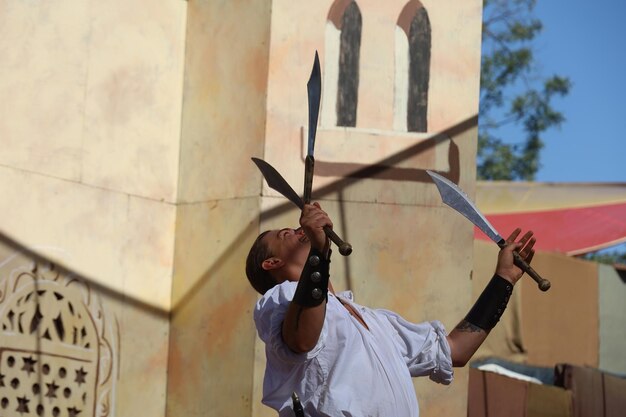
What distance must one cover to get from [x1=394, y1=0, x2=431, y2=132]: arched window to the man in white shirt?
1.99 metres

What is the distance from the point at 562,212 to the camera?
10.6 metres

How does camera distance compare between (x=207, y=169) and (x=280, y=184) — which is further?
(x=207, y=169)

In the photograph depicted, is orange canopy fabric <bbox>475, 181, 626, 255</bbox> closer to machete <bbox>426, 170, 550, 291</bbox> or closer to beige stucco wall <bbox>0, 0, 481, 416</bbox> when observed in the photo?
beige stucco wall <bbox>0, 0, 481, 416</bbox>

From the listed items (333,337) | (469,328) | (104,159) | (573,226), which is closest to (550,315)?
(573,226)

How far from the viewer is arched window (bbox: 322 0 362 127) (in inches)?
212

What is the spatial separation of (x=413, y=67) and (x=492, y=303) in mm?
2214

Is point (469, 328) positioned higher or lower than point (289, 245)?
lower

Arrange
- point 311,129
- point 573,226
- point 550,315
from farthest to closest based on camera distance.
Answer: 1. point 573,226
2. point 550,315
3. point 311,129

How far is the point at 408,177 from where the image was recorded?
5453 millimetres

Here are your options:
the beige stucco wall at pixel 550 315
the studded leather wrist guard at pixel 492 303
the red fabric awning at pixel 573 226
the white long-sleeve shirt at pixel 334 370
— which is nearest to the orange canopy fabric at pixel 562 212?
the red fabric awning at pixel 573 226

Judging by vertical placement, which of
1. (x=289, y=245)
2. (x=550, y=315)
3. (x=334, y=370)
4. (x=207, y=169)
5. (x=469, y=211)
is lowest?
(x=550, y=315)

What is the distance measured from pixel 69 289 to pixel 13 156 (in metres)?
0.68

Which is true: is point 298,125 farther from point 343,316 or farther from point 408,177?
point 343,316

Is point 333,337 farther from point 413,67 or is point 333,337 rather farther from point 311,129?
point 413,67
